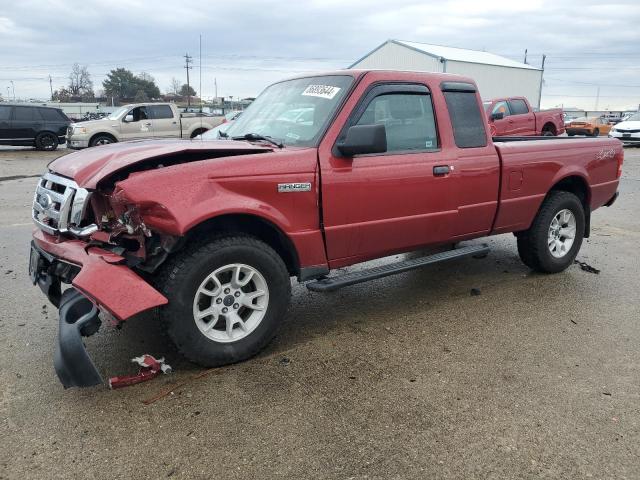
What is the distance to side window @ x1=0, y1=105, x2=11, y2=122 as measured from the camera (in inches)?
776

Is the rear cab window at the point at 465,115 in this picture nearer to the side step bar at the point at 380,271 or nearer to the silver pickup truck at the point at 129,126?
the side step bar at the point at 380,271

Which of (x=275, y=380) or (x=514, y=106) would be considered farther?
(x=514, y=106)

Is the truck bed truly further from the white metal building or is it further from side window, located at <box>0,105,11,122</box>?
the white metal building

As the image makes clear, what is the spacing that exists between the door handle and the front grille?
2547 mm

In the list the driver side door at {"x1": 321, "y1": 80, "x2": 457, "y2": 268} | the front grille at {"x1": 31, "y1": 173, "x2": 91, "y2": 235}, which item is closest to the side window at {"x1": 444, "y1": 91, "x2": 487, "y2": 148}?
the driver side door at {"x1": 321, "y1": 80, "x2": 457, "y2": 268}

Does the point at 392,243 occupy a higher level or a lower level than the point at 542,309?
higher

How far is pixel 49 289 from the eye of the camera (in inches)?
142

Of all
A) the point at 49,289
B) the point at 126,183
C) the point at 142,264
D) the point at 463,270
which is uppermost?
the point at 126,183

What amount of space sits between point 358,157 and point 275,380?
5.47 feet

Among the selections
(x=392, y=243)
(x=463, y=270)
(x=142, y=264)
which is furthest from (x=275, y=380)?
(x=463, y=270)

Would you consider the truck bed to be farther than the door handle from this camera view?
Yes

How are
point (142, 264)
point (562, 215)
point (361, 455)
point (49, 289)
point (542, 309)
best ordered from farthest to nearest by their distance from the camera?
point (562, 215) < point (542, 309) < point (49, 289) < point (142, 264) < point (361, 455)

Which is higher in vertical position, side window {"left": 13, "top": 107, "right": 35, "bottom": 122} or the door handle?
side window {"left": 13, "top": 107, "right": 35, "bottom": 122}

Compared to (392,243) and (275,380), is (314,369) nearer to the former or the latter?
(275,380)
